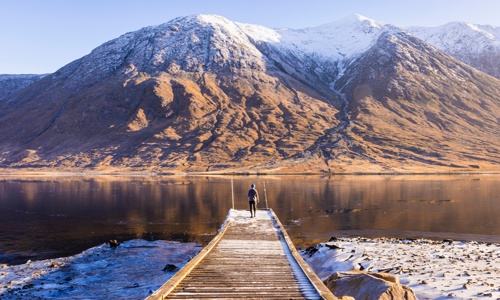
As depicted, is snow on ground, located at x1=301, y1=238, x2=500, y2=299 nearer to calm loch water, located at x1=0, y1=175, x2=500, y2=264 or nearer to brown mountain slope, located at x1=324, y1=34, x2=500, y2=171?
calm loch water, located at x1=0, y1=175, x2=500, y2=264

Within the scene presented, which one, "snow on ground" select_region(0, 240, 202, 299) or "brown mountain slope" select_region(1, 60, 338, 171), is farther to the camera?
"brown mountain slope" select_region(1, 60, 338, 171)

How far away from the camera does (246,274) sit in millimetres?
12062

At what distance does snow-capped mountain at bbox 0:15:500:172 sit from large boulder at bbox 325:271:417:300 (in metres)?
95.7

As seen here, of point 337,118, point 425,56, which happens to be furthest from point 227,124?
point 425,56

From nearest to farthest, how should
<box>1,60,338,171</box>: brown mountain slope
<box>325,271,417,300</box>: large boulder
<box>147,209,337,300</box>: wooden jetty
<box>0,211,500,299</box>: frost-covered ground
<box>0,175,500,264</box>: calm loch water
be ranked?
<box>147,209,337,300</box>: wooden jetty → <box>325,271,417,300</box>: large boulder → <box>0,211,500,299</box>: frost-covered ground → <box>0,175,500,264</box>: calm loch water → <box>1,60,338,171</box>: brown mountain slope

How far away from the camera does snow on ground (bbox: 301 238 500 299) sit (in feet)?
40.3

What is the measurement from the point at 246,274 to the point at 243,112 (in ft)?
463

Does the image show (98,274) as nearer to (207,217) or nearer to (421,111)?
(207,217)

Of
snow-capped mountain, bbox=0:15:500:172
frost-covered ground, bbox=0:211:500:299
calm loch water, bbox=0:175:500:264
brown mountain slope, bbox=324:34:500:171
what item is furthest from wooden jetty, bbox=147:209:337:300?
brown mountain slope, bbox=324:34:500:171

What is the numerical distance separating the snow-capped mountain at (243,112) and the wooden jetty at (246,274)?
9225cm

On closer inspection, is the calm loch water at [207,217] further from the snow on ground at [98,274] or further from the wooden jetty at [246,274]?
the wooden jetty at [246,274]

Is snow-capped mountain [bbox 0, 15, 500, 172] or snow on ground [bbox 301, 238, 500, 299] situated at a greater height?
snow-capped mountain [bbox 0, 15, 500, 172]

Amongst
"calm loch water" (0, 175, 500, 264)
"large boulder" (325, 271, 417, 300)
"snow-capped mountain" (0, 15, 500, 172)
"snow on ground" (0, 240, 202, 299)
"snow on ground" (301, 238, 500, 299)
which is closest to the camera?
"large boulder" (325, 271, 417, 300)

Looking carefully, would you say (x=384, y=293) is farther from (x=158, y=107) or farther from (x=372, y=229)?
(x=158, y=107)
